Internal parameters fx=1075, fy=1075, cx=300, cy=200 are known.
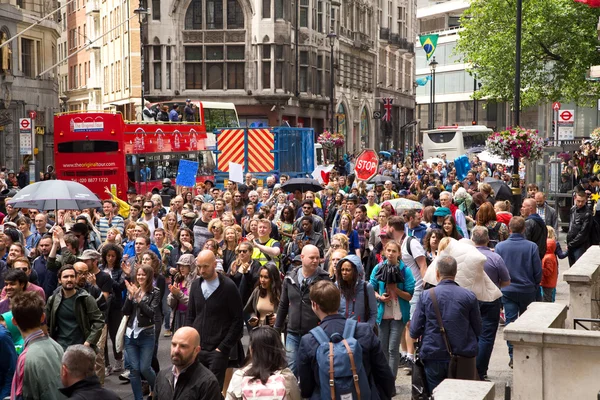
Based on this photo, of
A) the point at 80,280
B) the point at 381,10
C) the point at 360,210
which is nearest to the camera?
the point at 80,280

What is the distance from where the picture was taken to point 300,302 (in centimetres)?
891

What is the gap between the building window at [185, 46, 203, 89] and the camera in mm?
54719

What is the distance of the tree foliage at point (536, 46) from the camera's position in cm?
4162

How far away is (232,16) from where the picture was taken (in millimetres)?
54781

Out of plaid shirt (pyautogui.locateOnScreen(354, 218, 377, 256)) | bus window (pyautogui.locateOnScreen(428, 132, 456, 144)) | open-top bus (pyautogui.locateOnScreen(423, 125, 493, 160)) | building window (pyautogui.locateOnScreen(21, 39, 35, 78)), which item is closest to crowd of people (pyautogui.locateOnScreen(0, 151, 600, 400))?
plaid shirt (pyautogui.locateOnScreen(354, 218, 377, 256))

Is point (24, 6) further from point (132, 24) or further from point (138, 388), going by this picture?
point (138, 388)

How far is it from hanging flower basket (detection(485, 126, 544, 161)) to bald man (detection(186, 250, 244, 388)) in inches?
659

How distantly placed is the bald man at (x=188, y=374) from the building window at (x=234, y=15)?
49.3 m

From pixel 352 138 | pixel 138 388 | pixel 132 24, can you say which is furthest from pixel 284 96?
pixel 138 388

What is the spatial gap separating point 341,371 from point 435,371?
7.27ft

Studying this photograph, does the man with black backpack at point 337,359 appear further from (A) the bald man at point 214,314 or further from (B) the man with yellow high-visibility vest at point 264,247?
(B) the man with yellow high-visibility vest at point 264,247

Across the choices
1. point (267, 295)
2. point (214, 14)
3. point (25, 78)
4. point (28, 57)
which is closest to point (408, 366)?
point (267, 295)

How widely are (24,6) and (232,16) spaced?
13072 mm

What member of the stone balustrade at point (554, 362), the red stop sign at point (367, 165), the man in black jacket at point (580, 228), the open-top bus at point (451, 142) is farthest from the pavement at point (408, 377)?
the open-top bus at point (451, 142)
